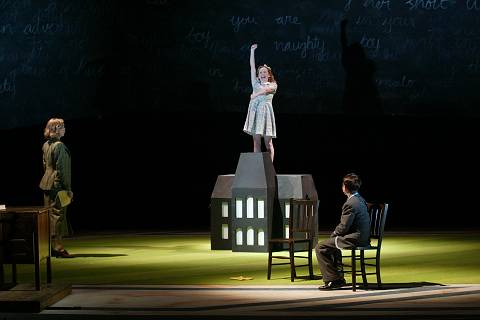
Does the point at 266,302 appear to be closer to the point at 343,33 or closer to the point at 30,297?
the point at 30,297

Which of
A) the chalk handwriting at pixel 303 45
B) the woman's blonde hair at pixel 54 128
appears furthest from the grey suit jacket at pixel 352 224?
the chalk handwriting at pixel 303 45

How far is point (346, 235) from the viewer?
31.9ft

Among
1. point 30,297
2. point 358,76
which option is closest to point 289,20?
point 358,76

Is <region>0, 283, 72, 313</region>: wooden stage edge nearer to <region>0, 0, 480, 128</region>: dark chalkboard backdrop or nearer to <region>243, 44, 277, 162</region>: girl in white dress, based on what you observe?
<region>243, 44, 277, 162</region>: girl in white dress

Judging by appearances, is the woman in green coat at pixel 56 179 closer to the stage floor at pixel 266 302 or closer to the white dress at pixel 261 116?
the white dress at pixel 261 116

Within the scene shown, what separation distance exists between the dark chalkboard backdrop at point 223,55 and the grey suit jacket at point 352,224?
7.77 metres

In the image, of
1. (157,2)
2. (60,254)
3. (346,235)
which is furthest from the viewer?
(157,2)

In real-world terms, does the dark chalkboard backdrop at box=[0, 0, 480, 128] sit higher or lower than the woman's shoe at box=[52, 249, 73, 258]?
higher

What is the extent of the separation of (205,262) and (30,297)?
15.1 feet

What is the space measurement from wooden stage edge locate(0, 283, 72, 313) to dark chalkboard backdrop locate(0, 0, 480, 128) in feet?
27.2

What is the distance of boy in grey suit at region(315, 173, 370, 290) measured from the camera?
31.9 ft

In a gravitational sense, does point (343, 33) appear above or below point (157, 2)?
below

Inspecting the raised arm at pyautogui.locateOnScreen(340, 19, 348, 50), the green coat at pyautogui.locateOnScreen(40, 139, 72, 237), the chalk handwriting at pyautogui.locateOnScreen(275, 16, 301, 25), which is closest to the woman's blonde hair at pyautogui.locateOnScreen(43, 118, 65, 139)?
the green coat at pyautogui.locateOnScreen(40, 139, 72, 237)

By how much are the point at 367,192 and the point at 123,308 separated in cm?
1123
